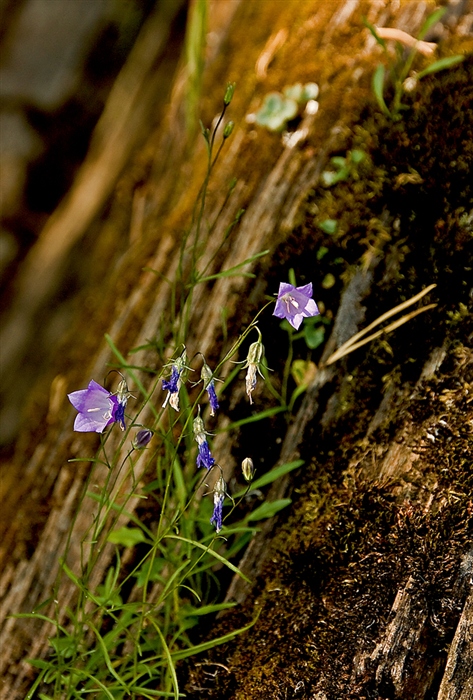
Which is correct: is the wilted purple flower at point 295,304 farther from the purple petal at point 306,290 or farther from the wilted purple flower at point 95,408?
the wilted purple flower at point 95,408

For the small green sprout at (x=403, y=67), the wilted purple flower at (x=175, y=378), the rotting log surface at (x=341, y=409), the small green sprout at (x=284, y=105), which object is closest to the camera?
the wilted purple flower at (x=175, y=378)

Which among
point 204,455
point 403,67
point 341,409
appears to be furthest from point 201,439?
point 403,67

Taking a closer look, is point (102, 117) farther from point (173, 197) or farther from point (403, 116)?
point (403, 116)

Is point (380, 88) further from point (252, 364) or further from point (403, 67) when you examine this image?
point (252, 364)

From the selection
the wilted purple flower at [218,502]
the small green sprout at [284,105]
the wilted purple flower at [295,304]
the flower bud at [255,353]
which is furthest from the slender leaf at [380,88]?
the wilted purple flower at [218,502]

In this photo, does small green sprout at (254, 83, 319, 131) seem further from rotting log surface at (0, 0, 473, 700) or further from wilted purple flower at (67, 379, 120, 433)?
wilted purple flower at (67, 379, 120, 433)
